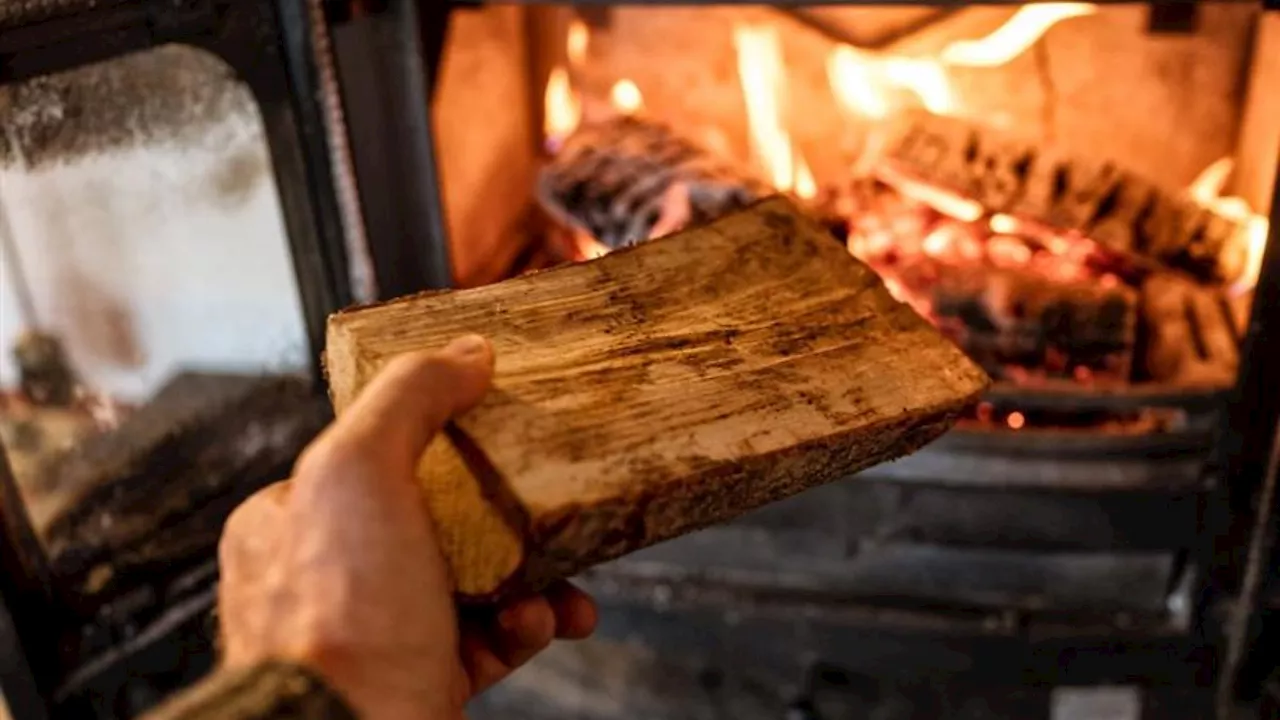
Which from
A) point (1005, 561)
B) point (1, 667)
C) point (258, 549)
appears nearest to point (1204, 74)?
point (1005, 561)

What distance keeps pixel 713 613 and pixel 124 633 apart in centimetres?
55

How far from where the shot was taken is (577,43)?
158 cm

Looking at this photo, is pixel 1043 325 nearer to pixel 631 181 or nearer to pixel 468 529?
pixel 631 181

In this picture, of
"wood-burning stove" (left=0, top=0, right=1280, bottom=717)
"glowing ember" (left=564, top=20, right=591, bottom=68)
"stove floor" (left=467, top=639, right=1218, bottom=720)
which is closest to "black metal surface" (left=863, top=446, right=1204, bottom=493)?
"wood-burning stove" (left=0, top=0, right=1280, bottom=717)

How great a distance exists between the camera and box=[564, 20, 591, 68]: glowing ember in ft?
5.14

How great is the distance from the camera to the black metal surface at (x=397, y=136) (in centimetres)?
121

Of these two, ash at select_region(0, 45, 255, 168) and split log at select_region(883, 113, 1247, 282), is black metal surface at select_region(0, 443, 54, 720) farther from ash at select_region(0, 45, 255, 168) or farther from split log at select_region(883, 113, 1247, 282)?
split log at select_region(883, 113, 1247, 282)

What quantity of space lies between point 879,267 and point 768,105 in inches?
9.8

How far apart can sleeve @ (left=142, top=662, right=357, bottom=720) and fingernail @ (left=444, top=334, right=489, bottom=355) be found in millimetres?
198

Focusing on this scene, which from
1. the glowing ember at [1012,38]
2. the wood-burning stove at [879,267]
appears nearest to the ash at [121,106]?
the wood-burning stove at [879,267]

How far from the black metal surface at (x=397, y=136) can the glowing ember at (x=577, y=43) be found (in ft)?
1.14

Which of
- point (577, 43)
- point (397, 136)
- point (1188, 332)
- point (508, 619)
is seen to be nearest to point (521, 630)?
point (508, 619)

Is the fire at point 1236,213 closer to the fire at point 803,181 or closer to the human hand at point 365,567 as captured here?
the fire at point 803,181

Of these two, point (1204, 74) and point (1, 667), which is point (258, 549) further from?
point (1204, 74)
